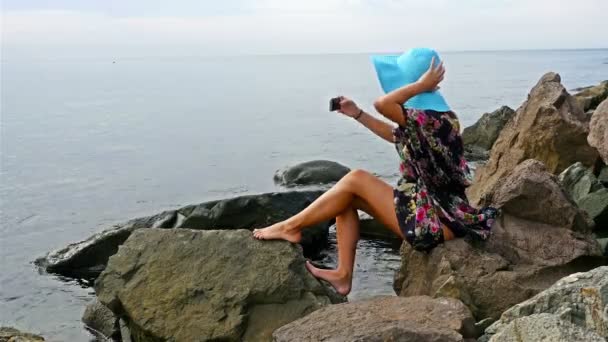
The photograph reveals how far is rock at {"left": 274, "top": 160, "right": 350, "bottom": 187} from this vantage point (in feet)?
51.0

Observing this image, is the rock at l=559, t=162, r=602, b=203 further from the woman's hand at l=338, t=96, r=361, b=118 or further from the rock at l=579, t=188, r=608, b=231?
the woman's hand at l=338, t=96, r=361, b=118

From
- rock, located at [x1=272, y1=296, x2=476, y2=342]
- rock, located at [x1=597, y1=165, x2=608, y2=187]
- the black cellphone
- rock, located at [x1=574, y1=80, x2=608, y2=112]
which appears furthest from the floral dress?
rock, located at [x1=574, y1=80, x2=608, y2=112]

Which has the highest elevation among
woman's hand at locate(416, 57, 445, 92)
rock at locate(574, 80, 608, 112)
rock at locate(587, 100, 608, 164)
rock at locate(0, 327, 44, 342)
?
woman's hand at locate(416, 57, 445, 92)

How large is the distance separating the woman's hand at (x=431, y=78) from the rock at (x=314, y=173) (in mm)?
9427

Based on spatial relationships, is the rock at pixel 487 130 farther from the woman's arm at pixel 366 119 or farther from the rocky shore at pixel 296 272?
the woman's arm at pixel 366 119

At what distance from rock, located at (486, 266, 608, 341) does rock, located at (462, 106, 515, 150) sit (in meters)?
14.5

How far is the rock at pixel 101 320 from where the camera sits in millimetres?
7559

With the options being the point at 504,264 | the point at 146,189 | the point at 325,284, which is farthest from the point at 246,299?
the point at 146,189

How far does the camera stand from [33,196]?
56.2 ft

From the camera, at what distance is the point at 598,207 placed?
8.41 metres

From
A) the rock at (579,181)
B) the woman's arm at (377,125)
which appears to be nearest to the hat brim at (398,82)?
the woman's arm at (377,125)

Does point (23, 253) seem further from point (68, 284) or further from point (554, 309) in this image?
point (554, 309)

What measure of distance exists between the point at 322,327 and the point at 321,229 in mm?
5499

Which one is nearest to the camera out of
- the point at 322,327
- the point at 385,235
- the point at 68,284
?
the point at 322,327
